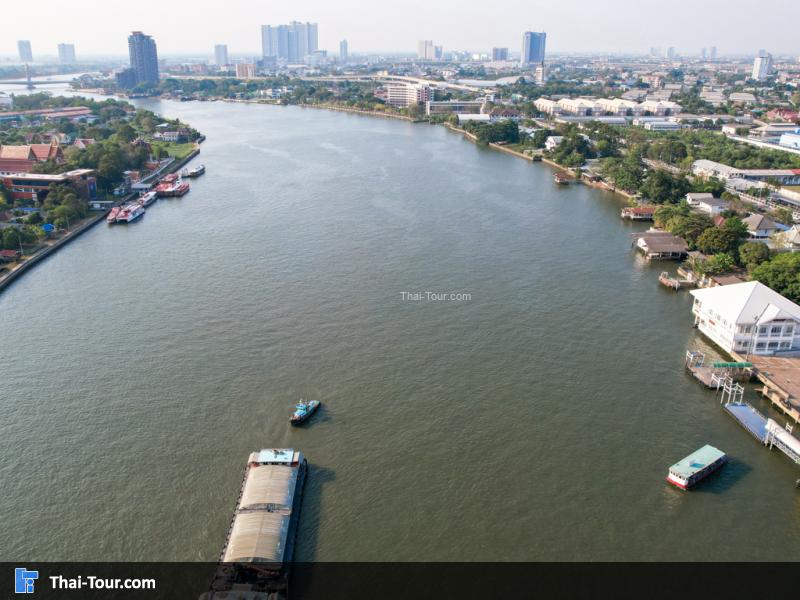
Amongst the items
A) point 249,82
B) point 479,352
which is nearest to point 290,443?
point 479,352

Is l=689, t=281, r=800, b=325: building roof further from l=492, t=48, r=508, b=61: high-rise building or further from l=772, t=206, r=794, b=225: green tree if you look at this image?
l=492, t=48, r=508, b=61: high-rise building

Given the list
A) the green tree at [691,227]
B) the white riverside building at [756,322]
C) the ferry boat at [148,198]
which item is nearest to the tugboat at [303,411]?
the white riverside building at [756,322]

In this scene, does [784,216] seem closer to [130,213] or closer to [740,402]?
[740,402]

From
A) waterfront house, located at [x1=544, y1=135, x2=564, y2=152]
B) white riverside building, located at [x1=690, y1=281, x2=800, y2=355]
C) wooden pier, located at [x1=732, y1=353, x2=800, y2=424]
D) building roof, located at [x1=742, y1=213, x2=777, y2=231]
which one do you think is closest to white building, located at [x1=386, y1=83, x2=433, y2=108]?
waterfront house, located at [x1=544, y1=135, x2=564, y2=152]

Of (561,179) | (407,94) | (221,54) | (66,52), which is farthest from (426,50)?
(561,179)

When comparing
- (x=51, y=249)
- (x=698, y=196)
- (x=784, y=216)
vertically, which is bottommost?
(x=51, y=249)
